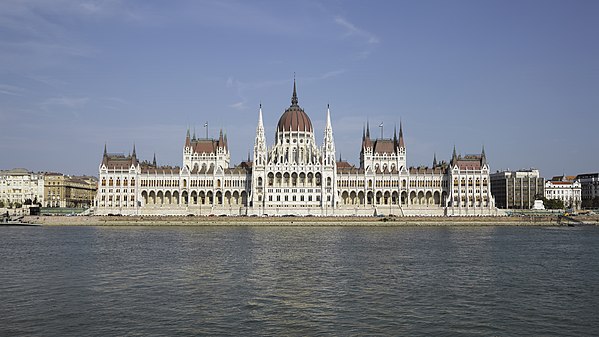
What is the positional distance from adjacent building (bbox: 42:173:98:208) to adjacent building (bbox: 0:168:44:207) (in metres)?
1.62

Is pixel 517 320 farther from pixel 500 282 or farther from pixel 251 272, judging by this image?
pixel 251 272

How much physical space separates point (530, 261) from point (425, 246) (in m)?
13.6

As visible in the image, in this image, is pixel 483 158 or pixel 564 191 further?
pixel 564 191

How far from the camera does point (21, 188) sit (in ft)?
526

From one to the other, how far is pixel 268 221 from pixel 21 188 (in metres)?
81.7

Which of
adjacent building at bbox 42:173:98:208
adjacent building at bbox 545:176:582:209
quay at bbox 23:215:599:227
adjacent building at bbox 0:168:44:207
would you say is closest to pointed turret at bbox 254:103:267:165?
quay at bbox 23:215:599:227

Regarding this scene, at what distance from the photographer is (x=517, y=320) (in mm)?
27781

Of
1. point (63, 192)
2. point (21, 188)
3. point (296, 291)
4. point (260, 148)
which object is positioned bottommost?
point (296, 291)

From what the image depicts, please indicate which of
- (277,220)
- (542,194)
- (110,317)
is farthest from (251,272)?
(542,194)

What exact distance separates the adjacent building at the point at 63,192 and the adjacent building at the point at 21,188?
1620 millimetres

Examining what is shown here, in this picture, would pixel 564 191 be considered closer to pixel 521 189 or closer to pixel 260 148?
pixel 521 189

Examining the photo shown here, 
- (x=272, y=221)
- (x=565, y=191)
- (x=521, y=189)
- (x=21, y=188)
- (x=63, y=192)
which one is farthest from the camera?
(x=565, y=191)

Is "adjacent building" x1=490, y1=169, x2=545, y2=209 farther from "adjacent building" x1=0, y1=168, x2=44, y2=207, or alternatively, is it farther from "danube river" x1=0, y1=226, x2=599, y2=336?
"adjacent building" x1=0, y1=168, x2=44, y2=207

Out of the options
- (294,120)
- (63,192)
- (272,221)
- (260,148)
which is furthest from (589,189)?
(63,192)
